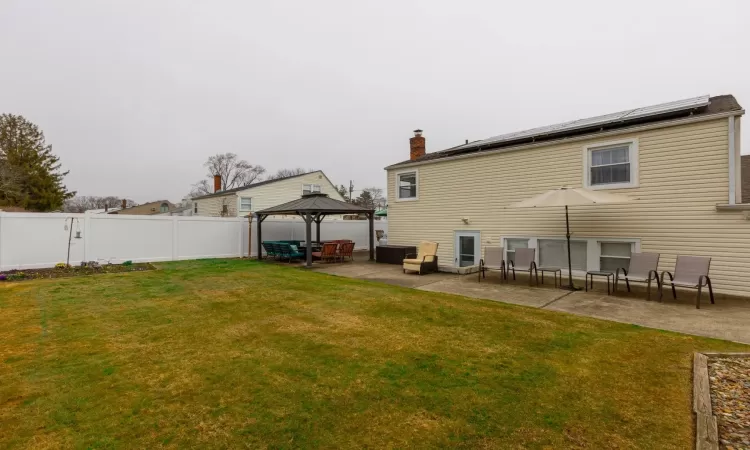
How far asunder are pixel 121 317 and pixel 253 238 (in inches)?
461

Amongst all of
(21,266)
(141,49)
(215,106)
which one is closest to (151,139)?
(215,106)

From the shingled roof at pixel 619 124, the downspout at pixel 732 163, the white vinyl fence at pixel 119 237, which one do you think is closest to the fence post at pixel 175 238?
the white vinyl fence at pixel 119 237

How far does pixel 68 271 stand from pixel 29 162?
28.4 m

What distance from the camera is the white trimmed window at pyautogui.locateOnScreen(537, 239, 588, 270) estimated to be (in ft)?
31.7

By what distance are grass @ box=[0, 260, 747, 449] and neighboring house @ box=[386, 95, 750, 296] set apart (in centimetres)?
452

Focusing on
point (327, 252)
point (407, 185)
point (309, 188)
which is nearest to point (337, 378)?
point (327, 252)

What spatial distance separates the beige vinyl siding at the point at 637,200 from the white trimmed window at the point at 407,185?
78cm

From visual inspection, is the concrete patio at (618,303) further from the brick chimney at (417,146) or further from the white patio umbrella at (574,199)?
the brick chimney at (417,146)

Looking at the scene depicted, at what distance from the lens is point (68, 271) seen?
11180mm

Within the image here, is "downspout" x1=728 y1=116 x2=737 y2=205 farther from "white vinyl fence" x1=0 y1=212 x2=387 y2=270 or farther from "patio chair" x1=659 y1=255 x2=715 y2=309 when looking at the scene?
"white vinyl fence" x1=0 y1=212 x2=387 y2=270

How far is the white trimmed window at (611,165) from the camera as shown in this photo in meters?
8.80

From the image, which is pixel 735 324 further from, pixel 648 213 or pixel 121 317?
pixel 121 317

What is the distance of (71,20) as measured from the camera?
11844 mm

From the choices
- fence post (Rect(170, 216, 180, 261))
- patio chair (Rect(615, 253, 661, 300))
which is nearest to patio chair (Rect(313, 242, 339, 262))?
fence post (Rect(170, 216, 180, 261))
